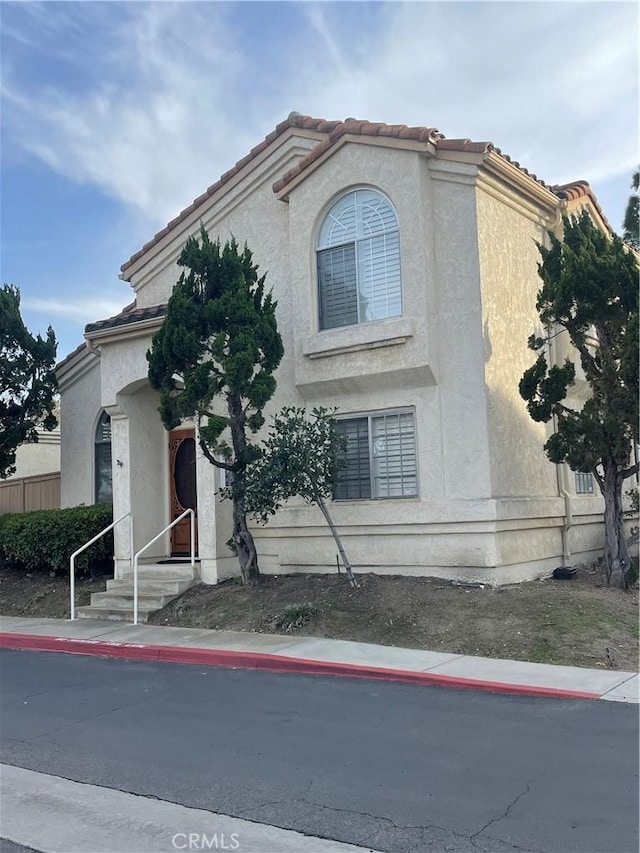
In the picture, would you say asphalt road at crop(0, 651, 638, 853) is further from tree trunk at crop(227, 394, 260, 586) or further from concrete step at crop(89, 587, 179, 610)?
concrete step at crop(89, 587, 179, 610)

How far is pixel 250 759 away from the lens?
6230 mm

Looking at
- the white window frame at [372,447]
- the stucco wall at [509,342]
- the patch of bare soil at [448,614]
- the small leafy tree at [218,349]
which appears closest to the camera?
the patch of bare soil at [448,614]

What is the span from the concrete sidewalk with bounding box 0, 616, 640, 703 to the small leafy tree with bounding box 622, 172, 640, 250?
62.3 ft

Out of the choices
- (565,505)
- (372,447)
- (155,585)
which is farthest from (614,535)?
(155,585)

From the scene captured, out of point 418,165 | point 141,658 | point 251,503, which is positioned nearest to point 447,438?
point 251,503

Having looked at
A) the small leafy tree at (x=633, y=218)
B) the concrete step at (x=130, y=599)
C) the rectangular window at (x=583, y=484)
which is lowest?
the concrete step at (x=130, y=599)

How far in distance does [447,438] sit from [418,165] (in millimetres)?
4066

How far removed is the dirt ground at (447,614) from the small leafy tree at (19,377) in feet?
16.3

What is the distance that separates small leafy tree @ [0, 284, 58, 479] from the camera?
1675 cm

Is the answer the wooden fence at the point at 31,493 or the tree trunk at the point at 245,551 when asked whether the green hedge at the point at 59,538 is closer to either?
the wooden fence at the point at 31,493

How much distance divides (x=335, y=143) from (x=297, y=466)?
5356 millimetres

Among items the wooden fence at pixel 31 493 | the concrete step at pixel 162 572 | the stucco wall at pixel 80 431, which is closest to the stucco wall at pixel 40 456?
the wooden fence at pixel 31 493

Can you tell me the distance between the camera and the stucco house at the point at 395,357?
11938 millimetres

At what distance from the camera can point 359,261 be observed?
12.9 meters
